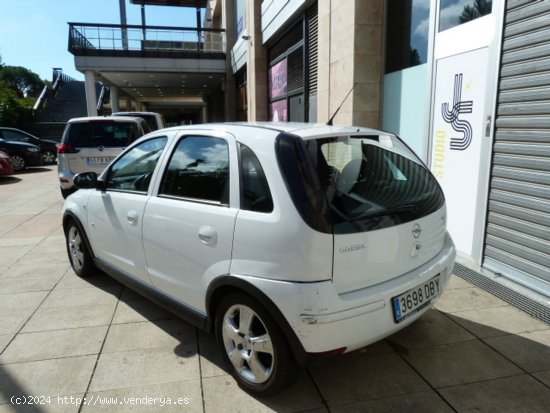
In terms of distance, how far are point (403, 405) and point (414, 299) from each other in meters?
0.61

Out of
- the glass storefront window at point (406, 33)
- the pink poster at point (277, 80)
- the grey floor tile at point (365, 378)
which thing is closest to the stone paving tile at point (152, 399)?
the grey floor tile at point (365, 378)

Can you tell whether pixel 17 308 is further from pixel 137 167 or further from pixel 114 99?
pixel 114 99

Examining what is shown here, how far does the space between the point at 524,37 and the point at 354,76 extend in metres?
2.90

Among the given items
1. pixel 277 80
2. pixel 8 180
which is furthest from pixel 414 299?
pixel 8 180

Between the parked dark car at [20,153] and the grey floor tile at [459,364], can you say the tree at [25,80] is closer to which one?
the parked dark car at [20,153]

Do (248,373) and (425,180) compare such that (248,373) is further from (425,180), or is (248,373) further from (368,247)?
(425,180)

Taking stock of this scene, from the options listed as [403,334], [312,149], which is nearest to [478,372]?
[403,334]

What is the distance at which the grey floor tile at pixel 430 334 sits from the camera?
326 centimetres

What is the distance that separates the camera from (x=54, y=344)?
335cm

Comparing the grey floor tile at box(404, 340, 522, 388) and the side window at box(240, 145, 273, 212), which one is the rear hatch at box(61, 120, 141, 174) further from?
the grey floor tile at box(404, 340, 522, 388)

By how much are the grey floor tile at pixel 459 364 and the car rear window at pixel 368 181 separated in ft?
3.41

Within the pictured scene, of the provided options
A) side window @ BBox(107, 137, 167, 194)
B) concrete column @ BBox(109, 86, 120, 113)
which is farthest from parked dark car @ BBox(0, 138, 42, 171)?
side window @ BBox(107, 137, 167, 194)

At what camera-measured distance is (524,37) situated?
3.97 meters

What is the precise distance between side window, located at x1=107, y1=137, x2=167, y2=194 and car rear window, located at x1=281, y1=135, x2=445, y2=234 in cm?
147
